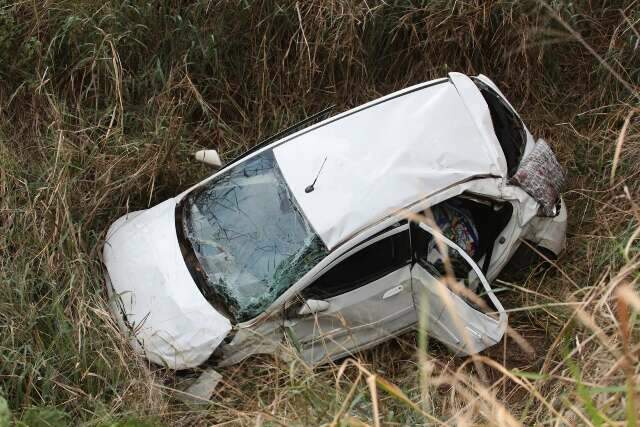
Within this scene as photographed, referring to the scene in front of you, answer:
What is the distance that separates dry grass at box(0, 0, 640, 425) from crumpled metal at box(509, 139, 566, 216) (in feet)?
1.22

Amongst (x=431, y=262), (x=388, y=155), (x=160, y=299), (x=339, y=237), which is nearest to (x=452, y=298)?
(x=431, y=262)

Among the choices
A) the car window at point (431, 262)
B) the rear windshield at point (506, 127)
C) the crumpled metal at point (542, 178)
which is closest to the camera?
the car window at point (431, 262)

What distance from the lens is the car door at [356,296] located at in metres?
4.61

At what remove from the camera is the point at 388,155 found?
4.69m

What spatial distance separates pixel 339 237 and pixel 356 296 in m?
0.46

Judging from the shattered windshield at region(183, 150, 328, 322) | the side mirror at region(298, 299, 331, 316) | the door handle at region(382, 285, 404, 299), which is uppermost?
the shattered windshield at region(183, 150, 328, 322)

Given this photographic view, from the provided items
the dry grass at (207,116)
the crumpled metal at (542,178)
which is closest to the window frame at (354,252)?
the dry grass at (207,116)

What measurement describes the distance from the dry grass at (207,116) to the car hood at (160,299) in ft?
0.47

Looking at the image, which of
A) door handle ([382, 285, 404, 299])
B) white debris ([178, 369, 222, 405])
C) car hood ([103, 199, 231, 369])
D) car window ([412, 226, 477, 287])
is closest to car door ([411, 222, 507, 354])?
car window ([412, 226, 477, 287])

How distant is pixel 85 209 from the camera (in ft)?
18.5

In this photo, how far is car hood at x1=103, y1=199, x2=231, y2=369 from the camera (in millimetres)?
4551

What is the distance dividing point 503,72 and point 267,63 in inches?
88.6

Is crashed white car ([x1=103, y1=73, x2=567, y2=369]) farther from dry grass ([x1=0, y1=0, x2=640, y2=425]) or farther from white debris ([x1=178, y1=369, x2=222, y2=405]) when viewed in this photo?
dry grass ([x1=0, y1=0, x2=640, y2=425])

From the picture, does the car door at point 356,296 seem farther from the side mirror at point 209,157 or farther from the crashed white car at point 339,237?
the side mirror at point 209,157
